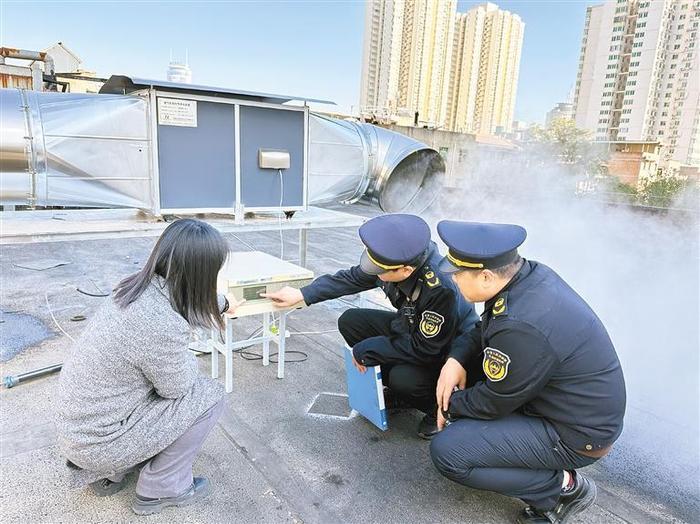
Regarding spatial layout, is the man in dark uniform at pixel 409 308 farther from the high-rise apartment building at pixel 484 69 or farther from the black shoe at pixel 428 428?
the high-rise apartment building at pixel 484 69

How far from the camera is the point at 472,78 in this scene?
26.2 meters

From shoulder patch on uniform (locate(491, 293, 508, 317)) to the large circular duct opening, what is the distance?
8.41ft

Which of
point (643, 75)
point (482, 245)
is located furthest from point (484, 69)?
point (482, 245)

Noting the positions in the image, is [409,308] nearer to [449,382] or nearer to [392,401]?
[449,382]

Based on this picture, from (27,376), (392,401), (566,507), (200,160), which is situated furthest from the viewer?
(200,160)

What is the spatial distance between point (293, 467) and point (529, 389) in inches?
42.5

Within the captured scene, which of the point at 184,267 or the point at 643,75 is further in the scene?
the point at 643,75

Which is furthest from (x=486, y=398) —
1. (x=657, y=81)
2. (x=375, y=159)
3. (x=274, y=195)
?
(x=657, y=81)

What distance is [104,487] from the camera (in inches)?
67.7

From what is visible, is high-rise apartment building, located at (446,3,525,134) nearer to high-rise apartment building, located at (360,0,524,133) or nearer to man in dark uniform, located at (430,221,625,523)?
high-rise apartment building, located at (360,0,524,133)

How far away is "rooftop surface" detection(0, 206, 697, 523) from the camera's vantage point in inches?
67.1

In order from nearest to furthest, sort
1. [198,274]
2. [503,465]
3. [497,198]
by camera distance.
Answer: [198,274] < [503,465] < [497,198]

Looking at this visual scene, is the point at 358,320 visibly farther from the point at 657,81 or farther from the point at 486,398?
the point at 657,81

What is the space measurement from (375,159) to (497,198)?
2503 mm
